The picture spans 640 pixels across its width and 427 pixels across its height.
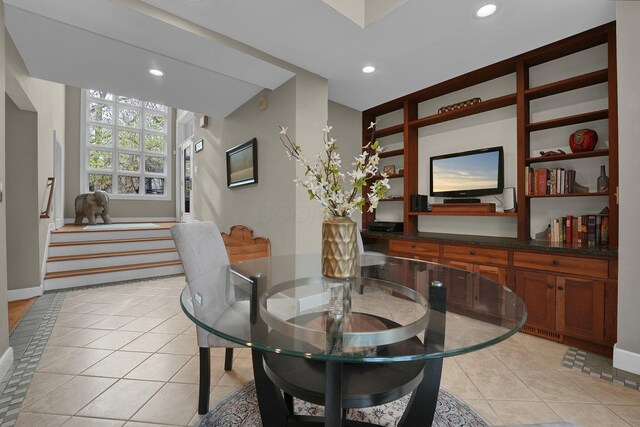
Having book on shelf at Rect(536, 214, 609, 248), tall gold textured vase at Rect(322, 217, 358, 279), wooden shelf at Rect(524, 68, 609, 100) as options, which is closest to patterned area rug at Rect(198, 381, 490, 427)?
tall gold textured vase at Rect(322, 217, 358, 279)

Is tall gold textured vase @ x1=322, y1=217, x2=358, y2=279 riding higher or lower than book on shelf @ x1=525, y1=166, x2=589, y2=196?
lower

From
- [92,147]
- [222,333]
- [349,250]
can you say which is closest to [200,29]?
[349,250]

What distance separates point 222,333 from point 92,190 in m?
7.58

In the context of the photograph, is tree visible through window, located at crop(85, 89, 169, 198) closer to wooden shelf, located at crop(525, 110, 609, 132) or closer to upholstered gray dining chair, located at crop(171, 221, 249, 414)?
upholstered gray dining chair, located at crop(171, 221, 249, 414)

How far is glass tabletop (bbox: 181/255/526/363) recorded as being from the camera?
0.88 metres

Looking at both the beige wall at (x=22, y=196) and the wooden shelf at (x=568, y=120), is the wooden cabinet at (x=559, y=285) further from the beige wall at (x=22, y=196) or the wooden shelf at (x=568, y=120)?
the beige wall at (x=22, y=196)

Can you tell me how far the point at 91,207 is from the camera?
576 centimetres

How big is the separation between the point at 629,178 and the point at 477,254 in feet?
4.01

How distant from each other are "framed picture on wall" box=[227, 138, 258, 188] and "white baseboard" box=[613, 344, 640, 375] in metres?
3.59

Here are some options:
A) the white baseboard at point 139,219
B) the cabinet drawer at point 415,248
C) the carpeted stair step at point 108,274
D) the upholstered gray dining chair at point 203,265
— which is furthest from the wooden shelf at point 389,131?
the white baseboard at point 139,219

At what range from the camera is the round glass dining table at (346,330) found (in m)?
0.89

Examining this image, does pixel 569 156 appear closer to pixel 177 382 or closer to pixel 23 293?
pixel 177 382

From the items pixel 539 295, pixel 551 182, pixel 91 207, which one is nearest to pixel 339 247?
pixel 539 295

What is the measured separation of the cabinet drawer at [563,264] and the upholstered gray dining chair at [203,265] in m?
2.45
